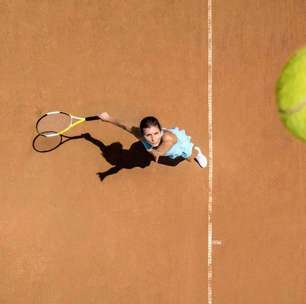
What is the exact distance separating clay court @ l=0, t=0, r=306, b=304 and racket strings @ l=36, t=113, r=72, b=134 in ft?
0.50

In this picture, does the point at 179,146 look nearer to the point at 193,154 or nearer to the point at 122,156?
the point at 193,154

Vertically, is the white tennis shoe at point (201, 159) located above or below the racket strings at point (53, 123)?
below

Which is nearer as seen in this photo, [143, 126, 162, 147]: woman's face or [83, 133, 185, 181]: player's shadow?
[143, 126, 162, 147]: woman's face

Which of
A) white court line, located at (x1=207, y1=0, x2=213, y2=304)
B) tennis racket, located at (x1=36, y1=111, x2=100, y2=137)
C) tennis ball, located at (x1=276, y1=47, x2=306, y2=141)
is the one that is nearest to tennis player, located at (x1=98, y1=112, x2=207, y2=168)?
white court line, located at (x1=207, y1=0, x2=213, y2=304)

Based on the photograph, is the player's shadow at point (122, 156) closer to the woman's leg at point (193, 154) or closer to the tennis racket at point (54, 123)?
the woman's leg at point (193, 154)

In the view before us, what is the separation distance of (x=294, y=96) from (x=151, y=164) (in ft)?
8.20

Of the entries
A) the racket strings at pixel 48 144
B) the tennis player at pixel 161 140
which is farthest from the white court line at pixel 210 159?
the racket strings at pixel 48 144

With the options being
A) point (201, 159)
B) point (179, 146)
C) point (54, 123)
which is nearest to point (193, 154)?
point (201, 159)

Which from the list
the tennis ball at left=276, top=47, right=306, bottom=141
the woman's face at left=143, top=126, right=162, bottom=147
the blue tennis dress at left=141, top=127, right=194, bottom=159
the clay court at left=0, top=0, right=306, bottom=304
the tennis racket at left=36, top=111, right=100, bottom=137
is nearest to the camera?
the tennis ball at left=276, top=47, right=306, bottom=141

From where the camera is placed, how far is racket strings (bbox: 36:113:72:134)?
5.67 metres

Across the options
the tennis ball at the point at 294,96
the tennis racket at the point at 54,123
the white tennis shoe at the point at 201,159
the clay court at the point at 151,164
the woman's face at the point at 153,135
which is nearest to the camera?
the tennis ball at the point at 294,96

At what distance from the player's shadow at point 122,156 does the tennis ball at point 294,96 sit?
2119 millimetres

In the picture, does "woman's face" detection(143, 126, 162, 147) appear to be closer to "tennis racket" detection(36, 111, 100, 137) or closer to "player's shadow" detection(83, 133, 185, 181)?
"player's shadow" detection(83, 133, 185, 181)

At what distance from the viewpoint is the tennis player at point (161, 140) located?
15.2ft
